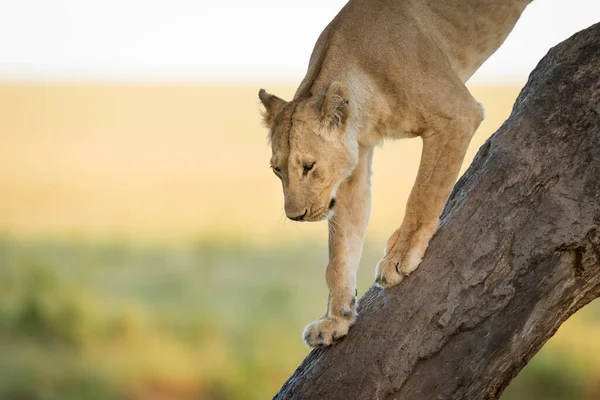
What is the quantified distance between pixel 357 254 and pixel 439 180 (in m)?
0.68

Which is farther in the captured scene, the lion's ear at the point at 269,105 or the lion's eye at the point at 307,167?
the lion's ear at the point at 269,105

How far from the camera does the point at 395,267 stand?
3.74 meters

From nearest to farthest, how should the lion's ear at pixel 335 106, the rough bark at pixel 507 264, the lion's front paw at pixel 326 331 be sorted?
the rough bark at pixel 507 264, the lion's ear at pixel 335 106, the lion's front paw at pixel 326 331

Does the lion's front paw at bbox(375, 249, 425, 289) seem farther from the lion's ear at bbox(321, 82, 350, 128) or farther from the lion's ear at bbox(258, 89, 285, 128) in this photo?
the lion's ear at bbox(258, 89, 285, 128)

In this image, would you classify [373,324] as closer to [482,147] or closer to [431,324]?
[431,324]

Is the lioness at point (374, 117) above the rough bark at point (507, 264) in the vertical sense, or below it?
above

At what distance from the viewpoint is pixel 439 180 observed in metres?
3.75

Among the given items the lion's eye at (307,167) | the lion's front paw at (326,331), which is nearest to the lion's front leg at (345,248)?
the lion's front paw at (326,331)

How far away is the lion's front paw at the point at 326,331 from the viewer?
3850mm

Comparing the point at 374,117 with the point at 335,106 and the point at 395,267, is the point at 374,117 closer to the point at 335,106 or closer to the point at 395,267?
the point at 335,106

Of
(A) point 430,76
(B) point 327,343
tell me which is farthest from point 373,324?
(A) point 430,76

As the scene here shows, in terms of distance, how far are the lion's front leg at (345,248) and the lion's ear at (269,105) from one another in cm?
50

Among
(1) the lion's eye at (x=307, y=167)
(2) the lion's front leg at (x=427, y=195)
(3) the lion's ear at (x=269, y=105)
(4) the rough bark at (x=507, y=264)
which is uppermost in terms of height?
(3) the lion's ear at (x=269, y=105)

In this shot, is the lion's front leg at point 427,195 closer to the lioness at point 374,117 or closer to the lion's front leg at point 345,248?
the lioness at point 374,117
